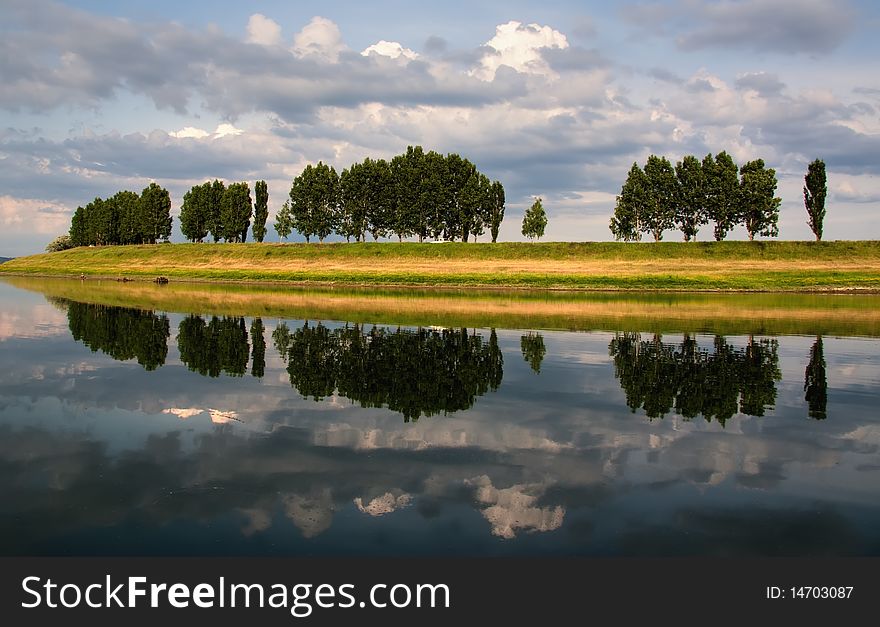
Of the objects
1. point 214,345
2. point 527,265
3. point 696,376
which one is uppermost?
point 527,265

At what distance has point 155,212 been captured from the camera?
17288 centimetres

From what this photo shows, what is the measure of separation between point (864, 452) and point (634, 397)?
7.05m

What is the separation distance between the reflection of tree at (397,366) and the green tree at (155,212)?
15053 cm

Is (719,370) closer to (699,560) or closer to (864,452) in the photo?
(864,452)

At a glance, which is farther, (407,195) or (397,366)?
(407,195)

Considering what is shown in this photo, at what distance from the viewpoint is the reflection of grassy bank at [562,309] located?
44312mm

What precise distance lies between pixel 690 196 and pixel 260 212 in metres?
91.2

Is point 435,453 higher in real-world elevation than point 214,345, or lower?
lower

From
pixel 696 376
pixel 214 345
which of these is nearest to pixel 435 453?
pixel 696 376

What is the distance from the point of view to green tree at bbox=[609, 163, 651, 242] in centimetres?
12425

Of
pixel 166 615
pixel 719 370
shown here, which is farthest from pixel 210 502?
pixel 719 370

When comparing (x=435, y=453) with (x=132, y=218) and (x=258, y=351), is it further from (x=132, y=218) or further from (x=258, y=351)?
(x=132, y=218)

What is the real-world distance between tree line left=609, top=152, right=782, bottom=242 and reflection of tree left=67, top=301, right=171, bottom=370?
315 ft

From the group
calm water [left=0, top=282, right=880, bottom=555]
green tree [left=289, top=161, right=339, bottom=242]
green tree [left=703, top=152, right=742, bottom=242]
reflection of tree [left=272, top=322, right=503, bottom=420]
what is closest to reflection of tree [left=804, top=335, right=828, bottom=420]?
calm water [left=0, top=282, right=880, bottom=555]
